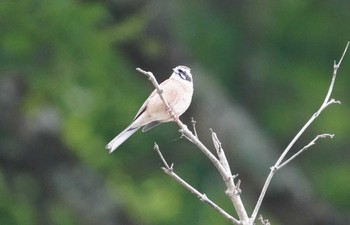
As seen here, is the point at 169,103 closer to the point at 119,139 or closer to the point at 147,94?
the point at 119,139

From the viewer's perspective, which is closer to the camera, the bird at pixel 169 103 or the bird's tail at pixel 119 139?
the bird at pixel 169 103

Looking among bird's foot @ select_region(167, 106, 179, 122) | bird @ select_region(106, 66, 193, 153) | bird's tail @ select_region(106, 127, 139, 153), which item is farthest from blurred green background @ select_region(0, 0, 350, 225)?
bird's foot @ select_region(167, 106, 179, 122)

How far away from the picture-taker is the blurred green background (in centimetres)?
938

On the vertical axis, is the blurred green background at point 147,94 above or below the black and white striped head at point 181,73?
below

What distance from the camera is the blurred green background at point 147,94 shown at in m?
9.38

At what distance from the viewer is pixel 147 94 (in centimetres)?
1034

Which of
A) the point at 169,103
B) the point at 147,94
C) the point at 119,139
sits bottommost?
the point at 147,94

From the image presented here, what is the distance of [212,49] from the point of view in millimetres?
11797

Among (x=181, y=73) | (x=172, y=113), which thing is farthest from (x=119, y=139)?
(x=172, y=113)

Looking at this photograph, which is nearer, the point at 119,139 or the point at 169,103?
the point at 169,103

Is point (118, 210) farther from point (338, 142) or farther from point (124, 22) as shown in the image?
point (338, 142)

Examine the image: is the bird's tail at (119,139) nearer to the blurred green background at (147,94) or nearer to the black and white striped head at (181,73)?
the black and white striped head at (181,73)

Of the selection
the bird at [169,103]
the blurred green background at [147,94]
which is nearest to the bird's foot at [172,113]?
Answer: the bird at [169,103]

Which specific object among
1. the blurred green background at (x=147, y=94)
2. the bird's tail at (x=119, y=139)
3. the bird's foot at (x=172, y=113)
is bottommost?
the blurred green background at (x=147, y=94)
